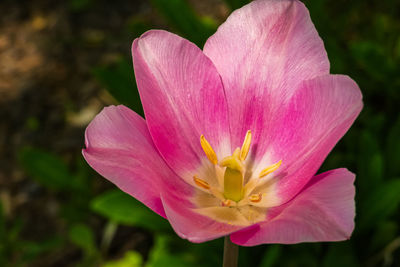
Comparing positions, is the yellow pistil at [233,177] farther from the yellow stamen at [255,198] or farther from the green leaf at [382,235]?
the green leaf at [382,235]

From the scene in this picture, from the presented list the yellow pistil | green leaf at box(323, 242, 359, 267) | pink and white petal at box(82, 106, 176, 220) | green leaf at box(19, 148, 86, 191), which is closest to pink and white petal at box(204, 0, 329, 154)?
the yellow pistil

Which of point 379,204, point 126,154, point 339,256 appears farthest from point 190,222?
point 379,204

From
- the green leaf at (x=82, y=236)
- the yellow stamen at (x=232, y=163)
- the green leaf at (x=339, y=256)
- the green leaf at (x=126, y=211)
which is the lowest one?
the green leaf at (x=339, y=256)

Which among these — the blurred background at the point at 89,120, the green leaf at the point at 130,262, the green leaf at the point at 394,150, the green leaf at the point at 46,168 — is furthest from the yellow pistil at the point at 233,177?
the green leaf at the point at 46,168

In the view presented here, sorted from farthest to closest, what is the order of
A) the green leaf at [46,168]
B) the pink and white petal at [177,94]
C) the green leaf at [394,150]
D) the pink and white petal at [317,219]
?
the green leaf at [46,168] → the green leaf at [394,150] → the pink and white petal at [177,94] → the pink and white petal at [317,219]

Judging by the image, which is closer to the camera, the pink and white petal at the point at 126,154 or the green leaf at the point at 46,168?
the pink and white petal at the point at 126,154

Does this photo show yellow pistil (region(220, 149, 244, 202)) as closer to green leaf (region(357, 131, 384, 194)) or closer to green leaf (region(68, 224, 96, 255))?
green leaf (region(357, 131, 384, 194))

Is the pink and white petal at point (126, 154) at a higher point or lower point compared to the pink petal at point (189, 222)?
higher
